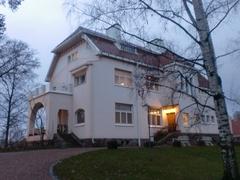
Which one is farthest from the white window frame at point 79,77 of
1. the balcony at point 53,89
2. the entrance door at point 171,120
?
the entrance door at point 171,120

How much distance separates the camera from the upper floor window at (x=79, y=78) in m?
25.4

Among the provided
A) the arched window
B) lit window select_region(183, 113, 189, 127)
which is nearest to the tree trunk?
the arched window

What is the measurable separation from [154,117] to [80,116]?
23.6ft

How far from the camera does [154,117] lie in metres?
28.1

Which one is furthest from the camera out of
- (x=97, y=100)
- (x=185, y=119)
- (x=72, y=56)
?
(x=185, y=119)

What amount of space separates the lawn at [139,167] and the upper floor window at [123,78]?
11897mm

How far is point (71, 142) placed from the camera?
23516mm

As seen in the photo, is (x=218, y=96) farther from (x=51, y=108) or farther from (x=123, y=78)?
(x=123, y=78)

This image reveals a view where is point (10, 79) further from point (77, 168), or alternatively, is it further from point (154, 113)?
point (77, 168)

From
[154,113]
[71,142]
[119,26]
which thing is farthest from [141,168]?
[154,113]

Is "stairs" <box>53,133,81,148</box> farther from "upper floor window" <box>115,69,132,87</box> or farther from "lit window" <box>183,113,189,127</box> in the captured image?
"lit window" <box>183,113,189,127</box>

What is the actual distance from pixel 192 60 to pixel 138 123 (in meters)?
17.9

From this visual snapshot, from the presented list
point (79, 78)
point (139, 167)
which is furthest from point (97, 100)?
point (139, 167)

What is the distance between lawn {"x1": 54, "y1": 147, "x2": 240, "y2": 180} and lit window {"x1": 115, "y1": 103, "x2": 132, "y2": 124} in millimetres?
10323
